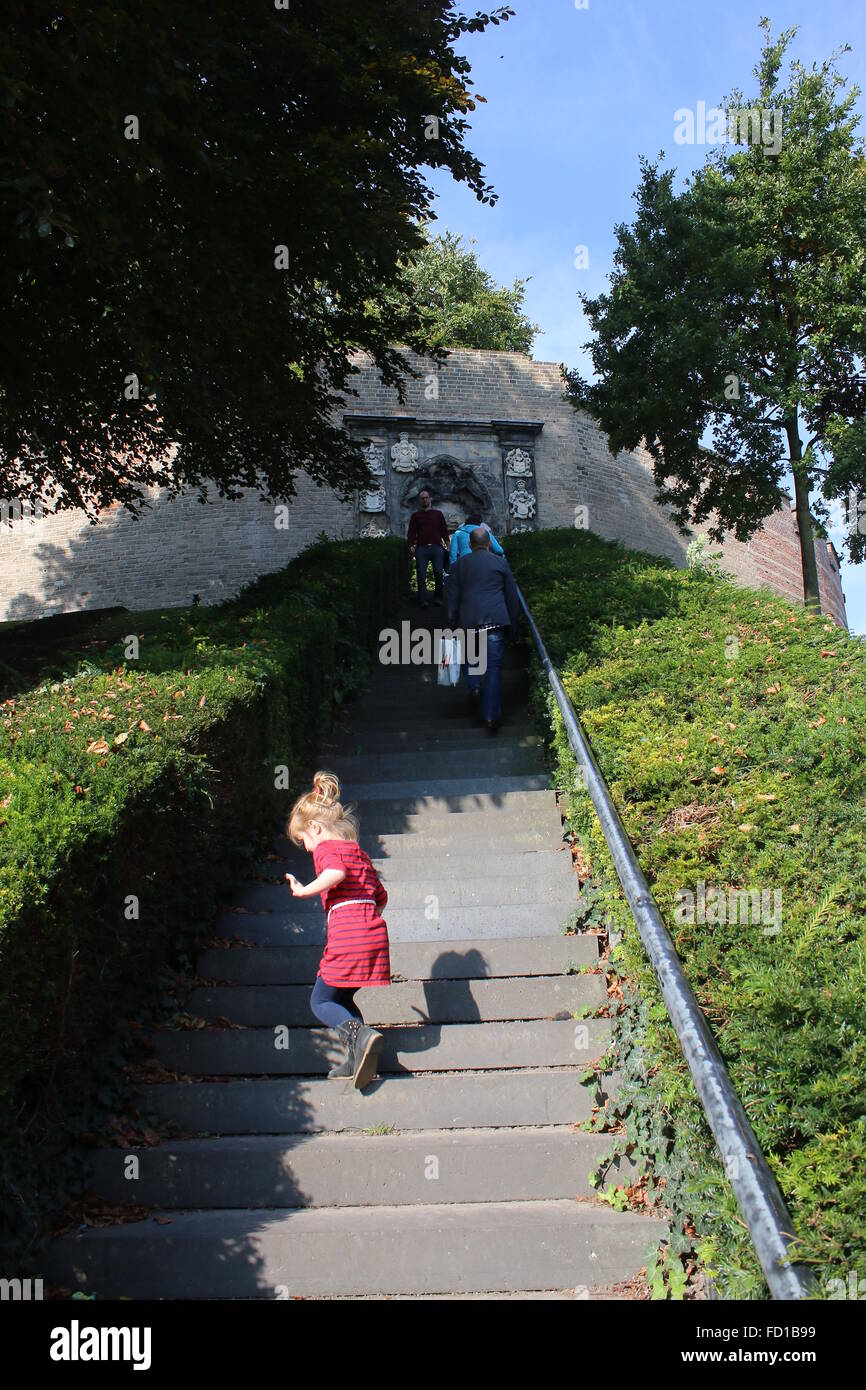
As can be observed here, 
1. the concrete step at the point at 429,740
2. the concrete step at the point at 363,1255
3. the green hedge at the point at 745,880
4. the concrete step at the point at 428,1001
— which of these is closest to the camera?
the green hedge at the point at 745,880

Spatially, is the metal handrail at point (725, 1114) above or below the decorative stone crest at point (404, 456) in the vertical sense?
below

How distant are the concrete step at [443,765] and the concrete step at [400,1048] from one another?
3309 millimetres

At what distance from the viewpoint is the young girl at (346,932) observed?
15.1 feet

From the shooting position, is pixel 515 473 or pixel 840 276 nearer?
pixel 840 276

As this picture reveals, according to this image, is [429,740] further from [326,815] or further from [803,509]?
[803,509]

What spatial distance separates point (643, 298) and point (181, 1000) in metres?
13.8

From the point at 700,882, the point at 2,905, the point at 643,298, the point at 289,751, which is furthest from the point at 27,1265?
the point at 643,298

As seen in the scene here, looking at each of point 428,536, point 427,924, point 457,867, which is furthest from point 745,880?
point 428,536

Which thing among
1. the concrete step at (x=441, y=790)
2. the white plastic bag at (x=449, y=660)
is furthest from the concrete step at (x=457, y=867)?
the white plastic bag at (x=449, y=660)

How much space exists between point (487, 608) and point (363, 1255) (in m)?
5.82

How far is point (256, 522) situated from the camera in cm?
2131

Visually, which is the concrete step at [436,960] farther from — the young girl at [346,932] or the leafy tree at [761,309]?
the leafy tree at [761,309]

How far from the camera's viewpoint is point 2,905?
343cm
